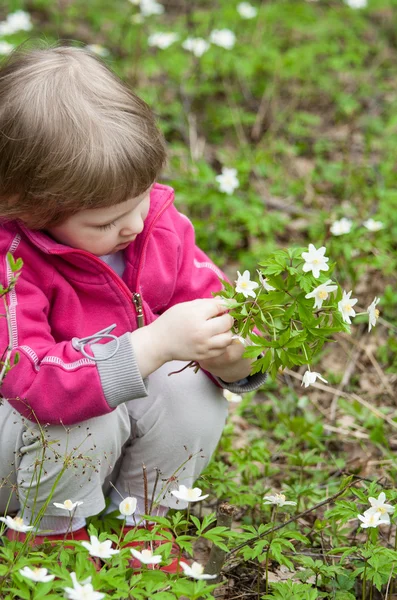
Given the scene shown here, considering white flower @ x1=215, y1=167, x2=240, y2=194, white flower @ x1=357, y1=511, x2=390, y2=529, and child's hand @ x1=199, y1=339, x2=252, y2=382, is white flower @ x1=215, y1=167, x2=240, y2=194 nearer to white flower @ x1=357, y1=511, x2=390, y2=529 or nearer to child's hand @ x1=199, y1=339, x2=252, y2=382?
child's hand @ x1=199, y1=339, x2=252, y2=382

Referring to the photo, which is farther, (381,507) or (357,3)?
(357,3)

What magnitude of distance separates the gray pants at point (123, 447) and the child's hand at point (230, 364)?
0.10 m

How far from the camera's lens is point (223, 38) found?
181 inches

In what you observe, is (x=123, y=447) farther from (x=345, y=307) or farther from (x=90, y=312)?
(x=345, y=307)

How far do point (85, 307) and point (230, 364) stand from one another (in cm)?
41

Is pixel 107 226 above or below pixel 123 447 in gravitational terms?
above

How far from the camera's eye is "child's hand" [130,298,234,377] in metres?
1.96

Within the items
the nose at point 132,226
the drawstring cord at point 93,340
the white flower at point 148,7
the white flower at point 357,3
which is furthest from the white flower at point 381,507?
the white flower at point 357,3

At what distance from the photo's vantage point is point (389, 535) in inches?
92.7

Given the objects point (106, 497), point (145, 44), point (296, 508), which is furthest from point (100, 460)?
point (145, 44)

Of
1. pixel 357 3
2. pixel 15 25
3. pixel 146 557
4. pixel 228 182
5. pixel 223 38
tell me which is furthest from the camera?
pixel 357 3

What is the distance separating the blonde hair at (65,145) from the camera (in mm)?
1911

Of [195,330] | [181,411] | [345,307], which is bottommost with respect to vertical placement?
[181,411]

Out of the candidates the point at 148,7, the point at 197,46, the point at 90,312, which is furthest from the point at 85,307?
the point at 148,7
